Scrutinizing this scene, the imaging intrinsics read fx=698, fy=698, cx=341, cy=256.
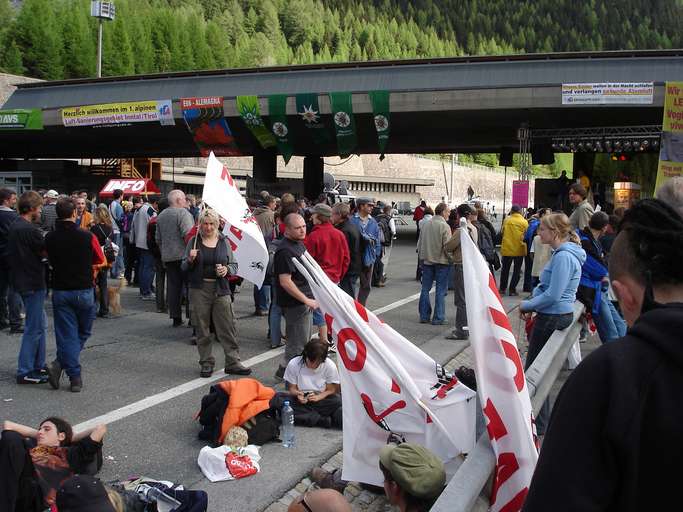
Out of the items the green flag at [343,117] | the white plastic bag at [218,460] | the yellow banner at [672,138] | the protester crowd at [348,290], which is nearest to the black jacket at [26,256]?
the protester crowd at [348,290]

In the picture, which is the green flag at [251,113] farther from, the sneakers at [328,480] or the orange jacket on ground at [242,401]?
the sneakers at [328,480]

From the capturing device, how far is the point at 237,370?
302 inches

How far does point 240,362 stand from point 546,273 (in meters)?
3.64

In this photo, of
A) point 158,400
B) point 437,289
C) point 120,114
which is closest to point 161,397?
point 158,400

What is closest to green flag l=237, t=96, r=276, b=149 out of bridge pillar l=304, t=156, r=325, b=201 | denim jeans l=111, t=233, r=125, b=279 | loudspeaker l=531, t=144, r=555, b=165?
bridge pillar l=304, t=156, r=325, b=201

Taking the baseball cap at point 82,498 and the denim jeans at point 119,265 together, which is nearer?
the baseball cap at point 82,498

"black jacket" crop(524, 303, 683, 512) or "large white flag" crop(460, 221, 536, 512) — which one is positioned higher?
"black jacket" crop(524, 303, 683, 512)

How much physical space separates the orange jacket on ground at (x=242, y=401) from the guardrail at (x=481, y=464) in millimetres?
2280

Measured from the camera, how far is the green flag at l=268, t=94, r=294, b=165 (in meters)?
27.8

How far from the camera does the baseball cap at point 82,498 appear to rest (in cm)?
356

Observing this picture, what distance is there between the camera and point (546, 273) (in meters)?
6.21

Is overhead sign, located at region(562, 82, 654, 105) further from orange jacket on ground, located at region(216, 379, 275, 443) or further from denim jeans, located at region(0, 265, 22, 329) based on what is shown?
orange jacket on ground, located at region(216, 379, 275, 443)

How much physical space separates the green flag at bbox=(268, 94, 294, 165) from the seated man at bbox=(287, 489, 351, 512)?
25180 mm

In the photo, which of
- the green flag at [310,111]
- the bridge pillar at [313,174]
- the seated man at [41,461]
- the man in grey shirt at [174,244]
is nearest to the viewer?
the seated man at [41,461]
